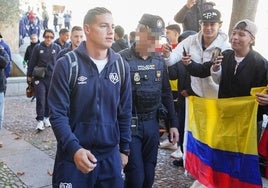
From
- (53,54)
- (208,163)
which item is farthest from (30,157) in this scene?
(208,163)

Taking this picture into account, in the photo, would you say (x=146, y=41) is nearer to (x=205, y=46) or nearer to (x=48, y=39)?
(x=205, y=46)

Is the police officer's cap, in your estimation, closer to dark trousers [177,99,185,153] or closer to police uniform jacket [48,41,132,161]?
police uniform jacket [48,41,132,161]

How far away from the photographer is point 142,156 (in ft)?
10.8

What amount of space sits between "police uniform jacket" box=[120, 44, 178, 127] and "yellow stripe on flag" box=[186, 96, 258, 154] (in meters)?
0.83

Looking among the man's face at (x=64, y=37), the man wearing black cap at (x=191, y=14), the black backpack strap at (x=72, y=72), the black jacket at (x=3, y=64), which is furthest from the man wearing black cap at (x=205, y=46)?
the man's face at (x=64, y=37)

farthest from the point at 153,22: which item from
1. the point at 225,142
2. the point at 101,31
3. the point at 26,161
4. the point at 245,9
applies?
the point at 245,9

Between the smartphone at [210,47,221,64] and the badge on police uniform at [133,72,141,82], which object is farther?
the smartphone at [210,47,221,64]

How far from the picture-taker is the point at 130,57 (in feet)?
10.6

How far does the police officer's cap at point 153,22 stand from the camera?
317cm

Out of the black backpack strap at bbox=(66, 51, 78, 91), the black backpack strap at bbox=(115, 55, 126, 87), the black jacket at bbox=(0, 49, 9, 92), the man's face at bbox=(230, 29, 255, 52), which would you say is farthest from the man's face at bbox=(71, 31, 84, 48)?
the black backpack strap at bbox=(66, 51, 78, 91)

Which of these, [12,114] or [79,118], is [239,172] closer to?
[79,118]

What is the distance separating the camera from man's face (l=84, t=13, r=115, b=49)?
2.45 m

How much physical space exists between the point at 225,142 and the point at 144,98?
115cm

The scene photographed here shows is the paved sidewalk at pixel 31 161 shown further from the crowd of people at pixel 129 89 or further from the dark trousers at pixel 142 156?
the dark trousers at pixel 142 156
